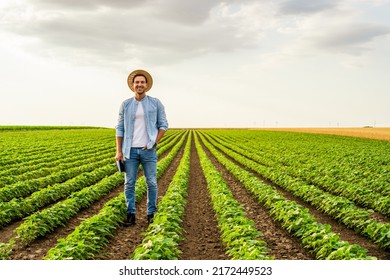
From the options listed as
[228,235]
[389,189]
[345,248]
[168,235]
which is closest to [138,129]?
[168,235]

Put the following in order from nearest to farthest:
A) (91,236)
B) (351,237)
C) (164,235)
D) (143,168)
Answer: (164,235) → (91,236) → (143,168) → (351,237)

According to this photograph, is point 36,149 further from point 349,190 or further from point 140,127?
point 140,127

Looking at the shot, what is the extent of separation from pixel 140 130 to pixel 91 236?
2314mm

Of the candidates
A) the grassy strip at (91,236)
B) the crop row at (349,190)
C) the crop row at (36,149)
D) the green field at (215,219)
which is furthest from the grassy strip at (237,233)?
the crop row at (36,149)

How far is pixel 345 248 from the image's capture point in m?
5.94

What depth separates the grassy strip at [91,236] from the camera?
596cm

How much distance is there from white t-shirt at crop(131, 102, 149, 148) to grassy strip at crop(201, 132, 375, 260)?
3.71 metres

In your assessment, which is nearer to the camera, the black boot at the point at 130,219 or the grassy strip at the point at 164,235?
the grassy strip at the point at 164,235

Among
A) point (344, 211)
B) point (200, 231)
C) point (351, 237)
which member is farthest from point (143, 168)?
point (344, 211)

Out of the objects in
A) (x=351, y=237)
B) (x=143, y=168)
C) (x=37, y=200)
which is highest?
(x=143, y=168)

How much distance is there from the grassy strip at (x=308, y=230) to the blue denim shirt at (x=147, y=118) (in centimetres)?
359

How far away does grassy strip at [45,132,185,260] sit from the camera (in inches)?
235

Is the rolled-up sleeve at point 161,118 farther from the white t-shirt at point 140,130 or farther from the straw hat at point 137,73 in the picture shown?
the straw hat at point 137,73

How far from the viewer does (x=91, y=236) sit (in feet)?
23.6
